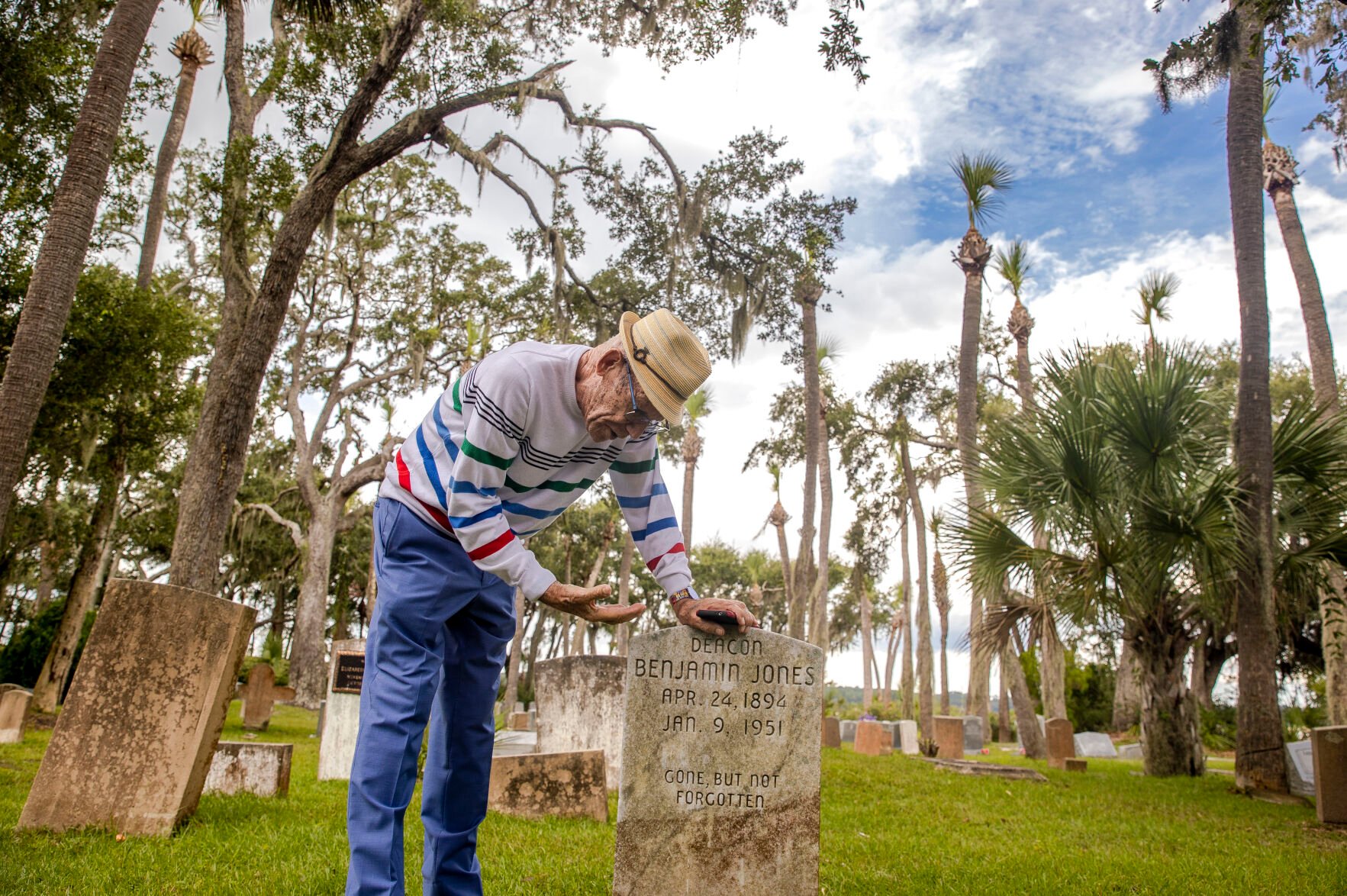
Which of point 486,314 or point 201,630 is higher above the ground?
point 486,314

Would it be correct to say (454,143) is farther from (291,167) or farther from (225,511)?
(225,511)

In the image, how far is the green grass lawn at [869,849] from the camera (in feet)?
11.6

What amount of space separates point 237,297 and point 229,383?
9.84 feet

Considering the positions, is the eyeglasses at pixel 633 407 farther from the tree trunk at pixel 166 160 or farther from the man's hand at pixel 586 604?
the tree trunk at pixel 166 160

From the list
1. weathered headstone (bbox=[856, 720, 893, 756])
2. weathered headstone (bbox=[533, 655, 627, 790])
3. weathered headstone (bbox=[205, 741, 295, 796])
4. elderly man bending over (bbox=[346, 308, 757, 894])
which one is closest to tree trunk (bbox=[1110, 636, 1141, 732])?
weathered headstone (bbox=[856, 720, 893, 756])

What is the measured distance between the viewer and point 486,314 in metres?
22.6

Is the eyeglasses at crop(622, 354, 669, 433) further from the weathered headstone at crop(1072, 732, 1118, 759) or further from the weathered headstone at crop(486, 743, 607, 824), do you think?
the weathered headstone at crop(1072, 732, 1118, 759)

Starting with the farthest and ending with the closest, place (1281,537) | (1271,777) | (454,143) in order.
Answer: (454,143), (1281,537), (1271,777)

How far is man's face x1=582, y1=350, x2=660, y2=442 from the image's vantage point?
2.64 metres

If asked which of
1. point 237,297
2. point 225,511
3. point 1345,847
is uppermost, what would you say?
point 237,297

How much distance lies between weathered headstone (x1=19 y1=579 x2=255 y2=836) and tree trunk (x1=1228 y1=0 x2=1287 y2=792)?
10.2m

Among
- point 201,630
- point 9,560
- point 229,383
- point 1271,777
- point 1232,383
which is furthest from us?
point 1232,383

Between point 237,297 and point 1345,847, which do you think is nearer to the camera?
point 1345,847

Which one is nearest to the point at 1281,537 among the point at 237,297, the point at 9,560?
the point at 237,297
